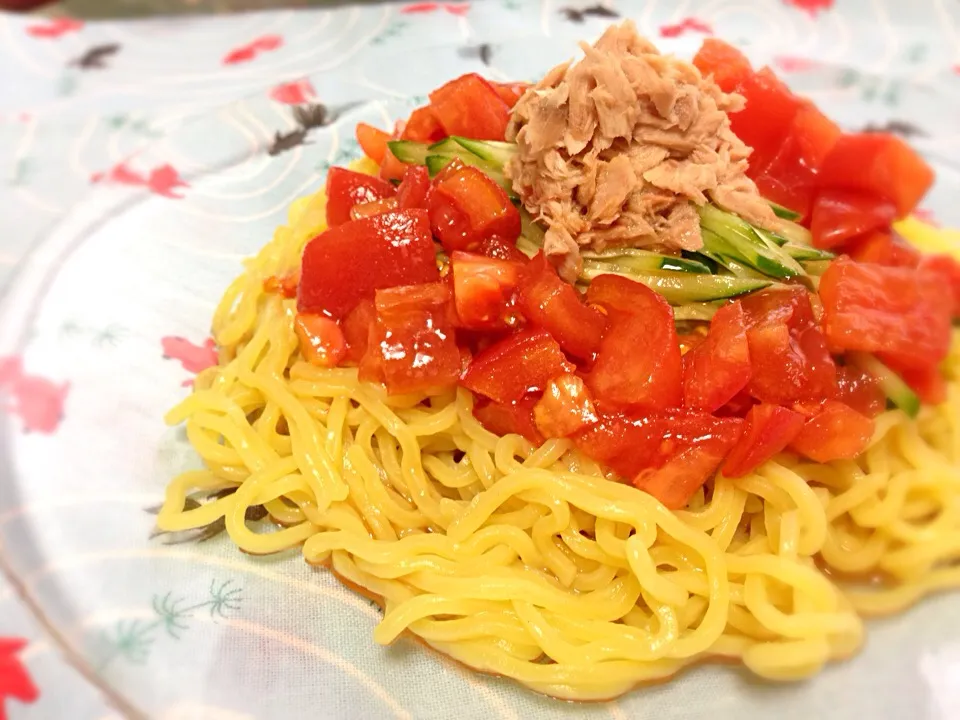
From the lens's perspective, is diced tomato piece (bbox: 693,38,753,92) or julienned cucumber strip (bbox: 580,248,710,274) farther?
diced tomato piece (bbox: 693,38,753,92)

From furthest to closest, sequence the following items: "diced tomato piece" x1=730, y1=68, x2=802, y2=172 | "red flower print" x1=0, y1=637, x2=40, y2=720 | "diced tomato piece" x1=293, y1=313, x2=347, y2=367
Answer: "diced tomato piece" x1=730, y1=68, x2=802, y2=172 < "diced tomato piece" x1=293, y1=313, x2=347, y2=367 < "red flower print" x1=0, y1=637, x2=40, y2=720

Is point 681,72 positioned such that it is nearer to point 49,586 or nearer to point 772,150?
point 772,150

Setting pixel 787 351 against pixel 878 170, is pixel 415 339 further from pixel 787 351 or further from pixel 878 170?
pixel 878 170

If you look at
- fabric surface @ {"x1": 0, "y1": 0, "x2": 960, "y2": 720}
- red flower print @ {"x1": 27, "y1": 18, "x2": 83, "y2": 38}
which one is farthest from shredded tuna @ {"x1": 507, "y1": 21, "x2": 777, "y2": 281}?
red flower print @ {"x1": 27, "y1": 18, "x2": 83, "y2": 38}

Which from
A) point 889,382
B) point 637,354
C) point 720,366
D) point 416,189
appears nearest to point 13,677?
point 416,189

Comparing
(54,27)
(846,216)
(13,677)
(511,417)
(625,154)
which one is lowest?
(13,677)

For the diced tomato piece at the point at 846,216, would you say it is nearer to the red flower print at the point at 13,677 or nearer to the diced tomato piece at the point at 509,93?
the diced tomato piece at the point at 509,93

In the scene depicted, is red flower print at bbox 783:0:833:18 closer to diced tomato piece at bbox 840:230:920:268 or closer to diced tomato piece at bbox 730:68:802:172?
diced tomato piece at bbox 730:68:802:172

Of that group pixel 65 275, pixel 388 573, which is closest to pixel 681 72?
pixel 388 573
